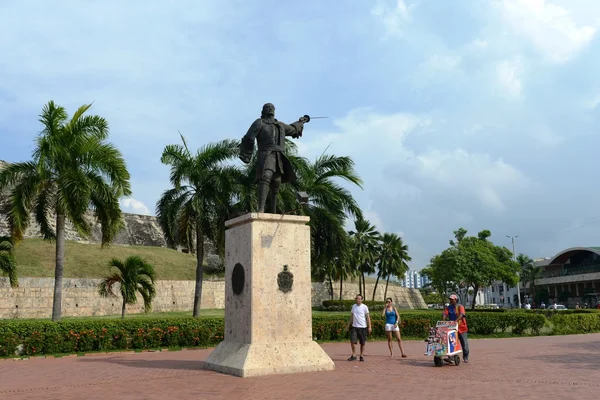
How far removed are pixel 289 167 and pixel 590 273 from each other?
2598 inches

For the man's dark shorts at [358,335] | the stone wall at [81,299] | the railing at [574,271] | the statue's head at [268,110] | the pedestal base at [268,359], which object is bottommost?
the pedestal base at [268,359]

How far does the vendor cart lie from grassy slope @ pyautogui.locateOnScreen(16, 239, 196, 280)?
3032cm

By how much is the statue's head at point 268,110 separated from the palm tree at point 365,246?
36088 mm

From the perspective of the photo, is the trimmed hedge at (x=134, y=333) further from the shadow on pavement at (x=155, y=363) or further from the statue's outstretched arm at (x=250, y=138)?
the statue's outstretched arm at (x=250, y=138)

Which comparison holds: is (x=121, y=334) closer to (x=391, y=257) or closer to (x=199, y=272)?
(x=199, y=272)

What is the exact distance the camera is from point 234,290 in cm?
1018

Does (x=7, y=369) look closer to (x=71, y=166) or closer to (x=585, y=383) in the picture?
(x=71, y=166)

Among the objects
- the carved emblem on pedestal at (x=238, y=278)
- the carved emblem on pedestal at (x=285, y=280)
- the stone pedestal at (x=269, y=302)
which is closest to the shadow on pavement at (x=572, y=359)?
the stone pedestal at (x=269, y=302)

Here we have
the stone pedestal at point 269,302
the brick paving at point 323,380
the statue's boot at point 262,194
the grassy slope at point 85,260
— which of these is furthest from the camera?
the grassy slope at point 85,260

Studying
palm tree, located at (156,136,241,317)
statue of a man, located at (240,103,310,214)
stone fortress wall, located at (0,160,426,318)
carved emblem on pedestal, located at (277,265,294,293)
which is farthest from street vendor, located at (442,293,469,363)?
stone fortress wall, located at (0,160,426,318)

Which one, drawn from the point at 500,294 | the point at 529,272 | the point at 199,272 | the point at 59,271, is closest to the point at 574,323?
the point at 199,272

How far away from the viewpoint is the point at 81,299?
33938 millimetres

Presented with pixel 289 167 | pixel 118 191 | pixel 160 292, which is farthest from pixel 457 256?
pixel 289 167

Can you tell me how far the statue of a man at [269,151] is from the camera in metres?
10.4
